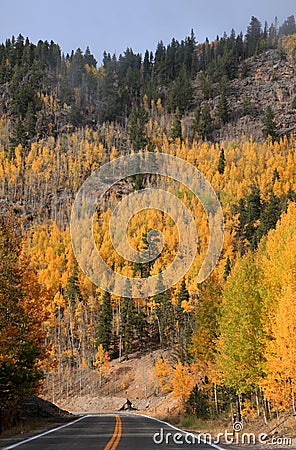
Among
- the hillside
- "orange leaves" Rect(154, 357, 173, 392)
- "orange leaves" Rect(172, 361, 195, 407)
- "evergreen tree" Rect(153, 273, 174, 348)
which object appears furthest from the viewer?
"evergreen tree" Rect(153, 273, 174, 348)

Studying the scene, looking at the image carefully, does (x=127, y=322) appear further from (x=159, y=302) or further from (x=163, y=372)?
(x=163, y=372)

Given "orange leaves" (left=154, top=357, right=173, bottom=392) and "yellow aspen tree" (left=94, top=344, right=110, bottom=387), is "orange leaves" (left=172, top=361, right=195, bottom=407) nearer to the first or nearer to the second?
"orange leaves" (left=154, top=357, right=173, bottom=392)

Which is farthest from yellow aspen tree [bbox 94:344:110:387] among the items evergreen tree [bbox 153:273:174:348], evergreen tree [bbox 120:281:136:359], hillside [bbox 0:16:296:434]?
evergreen tree [bbox 153:273:174:348]

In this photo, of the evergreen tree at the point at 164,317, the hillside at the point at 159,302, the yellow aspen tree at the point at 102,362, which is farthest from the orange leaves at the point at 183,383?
the evergreen tree at the point at 164,317

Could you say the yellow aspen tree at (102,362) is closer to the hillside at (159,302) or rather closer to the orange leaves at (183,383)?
the hillside at (159,302)

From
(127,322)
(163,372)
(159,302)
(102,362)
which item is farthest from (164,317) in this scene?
(163,372)

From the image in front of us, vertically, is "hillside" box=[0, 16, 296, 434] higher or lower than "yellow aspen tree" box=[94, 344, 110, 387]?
higher

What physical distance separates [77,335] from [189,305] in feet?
99.8

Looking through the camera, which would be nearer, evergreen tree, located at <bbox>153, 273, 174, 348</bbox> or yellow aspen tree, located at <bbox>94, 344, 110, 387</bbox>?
yellow aspen tree, located at <bbox>94, 344, 110, 387</bbox>

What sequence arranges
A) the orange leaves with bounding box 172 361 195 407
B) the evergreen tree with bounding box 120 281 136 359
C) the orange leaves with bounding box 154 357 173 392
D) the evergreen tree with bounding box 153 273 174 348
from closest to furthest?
the orange leaves with bounding box 172 361 195 407 < the orange leaves with bounding box 154 357 173 392 < the evergreen tree with bounding box 153 273 174 348 < the evergreen tree with bounding box 120 281 136 359

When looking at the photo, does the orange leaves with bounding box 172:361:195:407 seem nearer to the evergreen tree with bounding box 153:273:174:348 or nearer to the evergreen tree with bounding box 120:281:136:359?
the evergreen tree with bounding box 153:273:174:348

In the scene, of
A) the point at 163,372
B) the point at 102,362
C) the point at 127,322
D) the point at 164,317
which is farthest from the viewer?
the point at 164,317

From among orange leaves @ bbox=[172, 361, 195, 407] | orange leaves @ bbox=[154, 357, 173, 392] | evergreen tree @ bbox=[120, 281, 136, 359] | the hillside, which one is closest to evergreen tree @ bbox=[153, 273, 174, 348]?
the hillside

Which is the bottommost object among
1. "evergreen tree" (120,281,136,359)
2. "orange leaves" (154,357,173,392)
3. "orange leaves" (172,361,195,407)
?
"orange leaves" (154,357,173,392)
